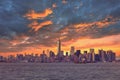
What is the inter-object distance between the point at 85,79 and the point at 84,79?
460 millimetres

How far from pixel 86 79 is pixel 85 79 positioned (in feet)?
1.87

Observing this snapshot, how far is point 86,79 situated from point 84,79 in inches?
38.0

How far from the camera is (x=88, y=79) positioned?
137375 millimetres

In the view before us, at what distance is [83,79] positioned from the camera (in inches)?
5428

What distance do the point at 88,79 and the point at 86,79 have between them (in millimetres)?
914

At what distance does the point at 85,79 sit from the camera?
138m

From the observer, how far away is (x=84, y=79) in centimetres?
13788

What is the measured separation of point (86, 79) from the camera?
13750 centimetres

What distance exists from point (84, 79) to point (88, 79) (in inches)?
73.3

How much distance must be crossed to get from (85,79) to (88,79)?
142 cm
